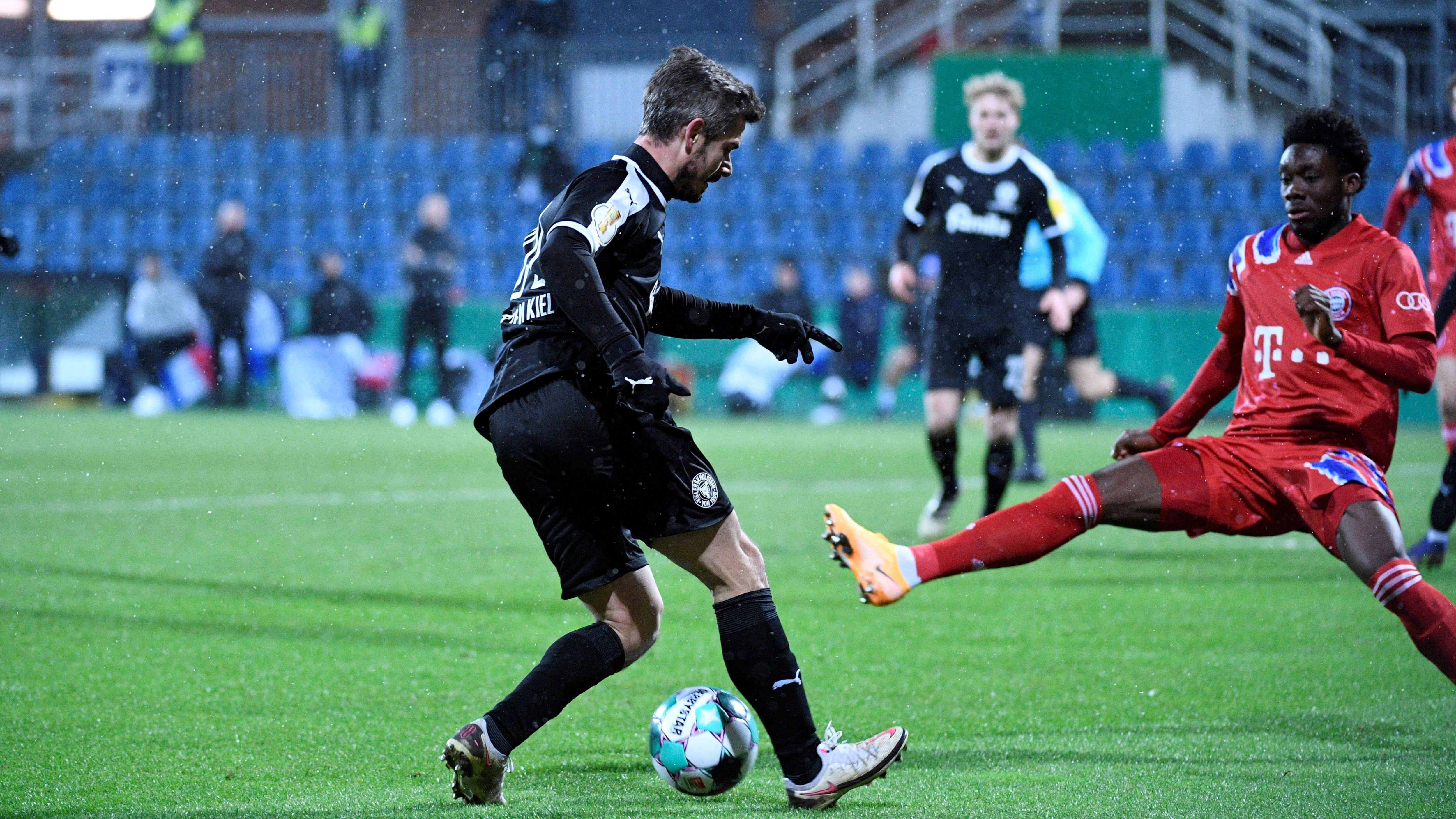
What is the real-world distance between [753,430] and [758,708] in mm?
11834

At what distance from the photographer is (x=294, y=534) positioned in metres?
7.79

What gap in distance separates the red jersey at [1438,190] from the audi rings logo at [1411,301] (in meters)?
3.29

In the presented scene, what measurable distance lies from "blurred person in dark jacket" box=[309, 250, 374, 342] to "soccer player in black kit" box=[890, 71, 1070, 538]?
9.67 metres

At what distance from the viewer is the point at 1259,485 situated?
12.7ft

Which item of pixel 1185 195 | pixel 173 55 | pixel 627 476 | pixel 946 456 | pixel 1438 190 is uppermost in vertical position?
pixel 173 55

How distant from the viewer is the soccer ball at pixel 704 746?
3371 mm

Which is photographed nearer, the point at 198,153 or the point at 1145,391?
the point at 1145,391

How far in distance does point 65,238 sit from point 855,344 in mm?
10310

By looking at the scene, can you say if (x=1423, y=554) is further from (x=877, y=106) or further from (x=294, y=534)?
(x=877, y=106)

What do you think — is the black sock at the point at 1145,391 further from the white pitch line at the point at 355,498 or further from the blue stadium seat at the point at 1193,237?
the blue stadium seat at the point at 1193,237

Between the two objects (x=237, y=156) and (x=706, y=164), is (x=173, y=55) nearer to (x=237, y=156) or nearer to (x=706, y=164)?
(x=237, y=156)

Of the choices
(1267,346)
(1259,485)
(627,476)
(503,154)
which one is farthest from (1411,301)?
(503,154)

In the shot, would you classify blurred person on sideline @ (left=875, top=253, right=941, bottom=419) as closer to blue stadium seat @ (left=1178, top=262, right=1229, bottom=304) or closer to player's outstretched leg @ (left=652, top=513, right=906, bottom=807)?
blue stadium seat @ (left=1178, top=262, right=1229, bottom=304)

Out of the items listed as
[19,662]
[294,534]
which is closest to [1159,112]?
[294,534]
